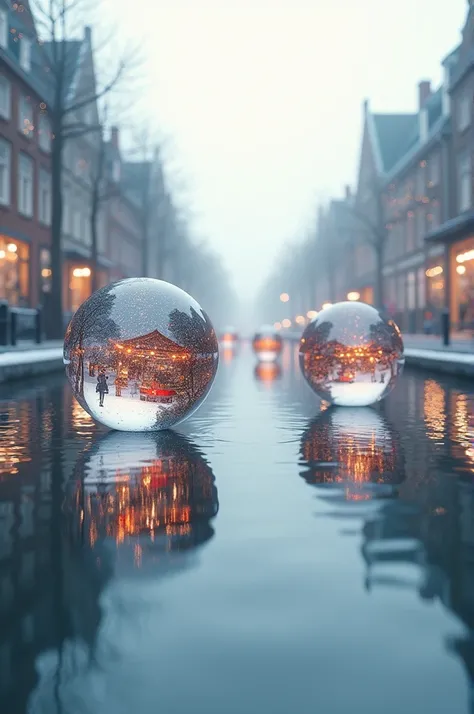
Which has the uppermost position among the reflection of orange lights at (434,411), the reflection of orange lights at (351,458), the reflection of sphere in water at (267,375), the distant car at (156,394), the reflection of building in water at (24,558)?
the distant car at (156,394)

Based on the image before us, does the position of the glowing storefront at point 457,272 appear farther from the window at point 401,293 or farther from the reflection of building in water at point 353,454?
the reflection of building in water at point 353,454

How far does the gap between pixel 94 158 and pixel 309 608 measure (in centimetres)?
4720

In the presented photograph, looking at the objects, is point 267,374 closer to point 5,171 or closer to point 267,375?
point 267,375

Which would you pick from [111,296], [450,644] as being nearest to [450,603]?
[450,644]

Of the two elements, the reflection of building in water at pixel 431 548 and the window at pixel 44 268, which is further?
the window at pixel 44 268

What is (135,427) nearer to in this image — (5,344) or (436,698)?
(436,698)

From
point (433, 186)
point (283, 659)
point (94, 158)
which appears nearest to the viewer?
point (283, 659)

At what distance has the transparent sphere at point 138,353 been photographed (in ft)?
25.4

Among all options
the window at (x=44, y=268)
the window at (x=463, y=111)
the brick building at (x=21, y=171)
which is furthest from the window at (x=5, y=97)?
the window at (x=463, y=111)

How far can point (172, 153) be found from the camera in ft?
182

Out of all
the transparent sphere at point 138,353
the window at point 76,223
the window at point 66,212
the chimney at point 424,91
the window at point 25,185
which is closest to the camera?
the transparent sphere at point 138,353

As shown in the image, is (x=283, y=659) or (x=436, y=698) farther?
(x=283, y=659)

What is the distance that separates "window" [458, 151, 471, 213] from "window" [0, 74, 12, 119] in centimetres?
1867

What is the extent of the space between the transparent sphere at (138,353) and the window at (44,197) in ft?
99.3
